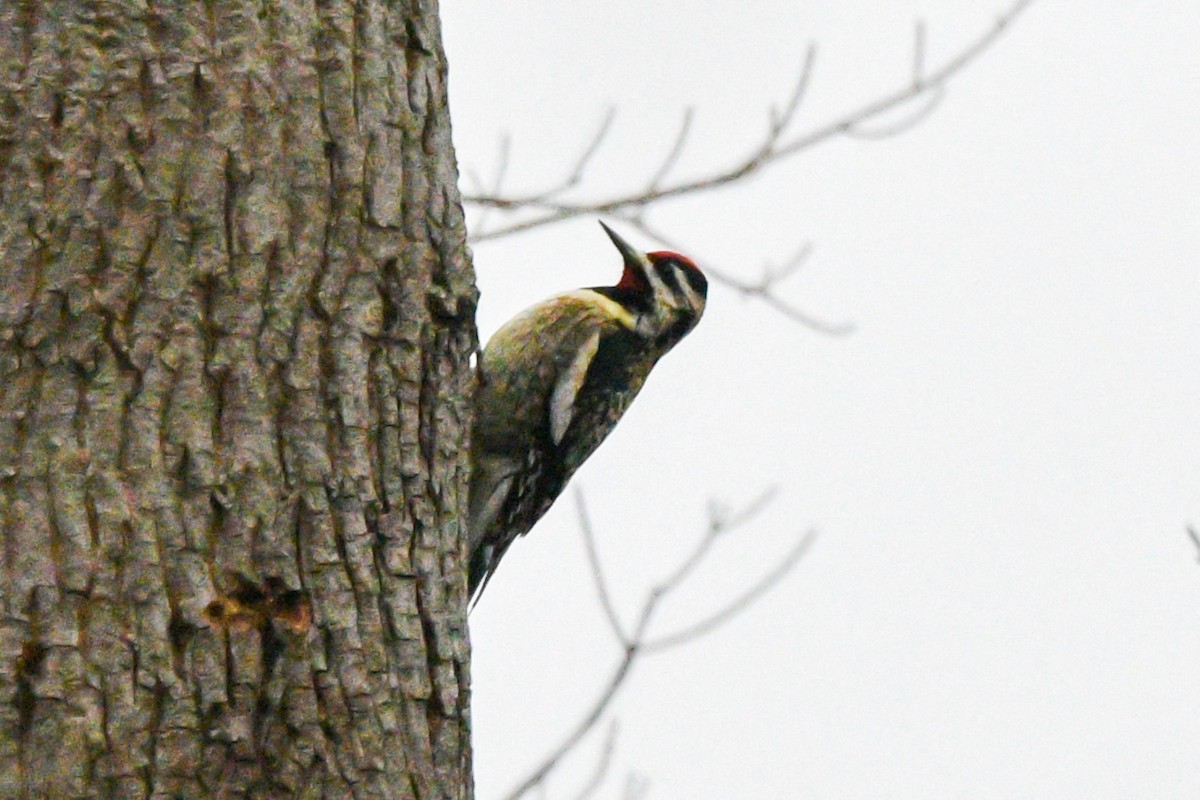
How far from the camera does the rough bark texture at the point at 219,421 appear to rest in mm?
2184

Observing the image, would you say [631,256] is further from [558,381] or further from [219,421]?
[219,421]

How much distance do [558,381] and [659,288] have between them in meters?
0.53

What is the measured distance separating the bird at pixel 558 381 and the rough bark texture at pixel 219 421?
60.1 inches

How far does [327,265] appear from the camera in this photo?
250 centimetres

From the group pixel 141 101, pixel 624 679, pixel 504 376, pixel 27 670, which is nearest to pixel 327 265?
pixel 141 101

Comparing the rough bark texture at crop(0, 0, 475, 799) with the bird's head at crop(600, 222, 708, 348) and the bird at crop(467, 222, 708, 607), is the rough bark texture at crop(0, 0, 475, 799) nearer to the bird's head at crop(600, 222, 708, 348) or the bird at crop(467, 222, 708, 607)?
the bird at crop(467, 222, 708, 607)

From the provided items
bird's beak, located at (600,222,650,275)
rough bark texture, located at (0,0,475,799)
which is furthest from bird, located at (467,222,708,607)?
rough bark texture, located at (0,0,475,799)

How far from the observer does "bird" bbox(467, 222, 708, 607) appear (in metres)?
4.22

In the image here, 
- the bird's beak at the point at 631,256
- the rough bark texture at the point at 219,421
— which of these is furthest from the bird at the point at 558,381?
the rough bark texture at the point at 219,421

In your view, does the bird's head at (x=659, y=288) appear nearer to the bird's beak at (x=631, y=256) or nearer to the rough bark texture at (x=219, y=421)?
the bird's beak at (x=631, y=256)

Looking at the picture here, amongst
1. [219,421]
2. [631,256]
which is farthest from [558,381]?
[219,421]

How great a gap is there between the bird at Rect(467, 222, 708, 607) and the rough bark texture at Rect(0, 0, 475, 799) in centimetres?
153

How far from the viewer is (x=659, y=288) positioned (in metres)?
4.75

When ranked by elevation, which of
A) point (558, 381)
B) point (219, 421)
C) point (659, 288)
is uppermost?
point (659, 288)
